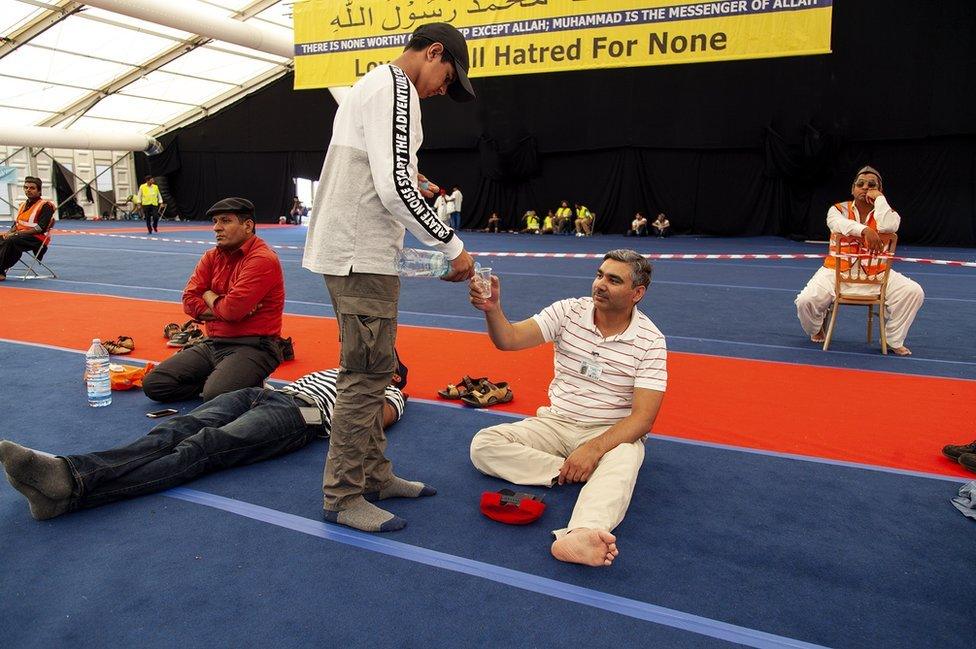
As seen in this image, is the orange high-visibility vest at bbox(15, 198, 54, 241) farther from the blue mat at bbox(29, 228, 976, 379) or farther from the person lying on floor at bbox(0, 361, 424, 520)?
the person lying on floor at bbox(0, 361, 424, 520)

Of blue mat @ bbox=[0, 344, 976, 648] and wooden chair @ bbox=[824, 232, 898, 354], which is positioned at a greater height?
wooden chair @ bbox=[824, 232, 898, 354]

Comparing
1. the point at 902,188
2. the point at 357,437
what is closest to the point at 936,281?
the point at 902,188

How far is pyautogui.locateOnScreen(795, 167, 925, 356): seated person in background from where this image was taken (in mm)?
5324

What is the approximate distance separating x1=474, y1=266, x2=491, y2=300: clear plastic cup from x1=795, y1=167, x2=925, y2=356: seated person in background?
3.76 m

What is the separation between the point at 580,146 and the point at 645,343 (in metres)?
18.9

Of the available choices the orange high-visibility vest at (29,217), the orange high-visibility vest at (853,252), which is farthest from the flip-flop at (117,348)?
the orange high-visibility vest at (853,252)

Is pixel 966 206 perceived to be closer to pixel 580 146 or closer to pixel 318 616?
pixel 580 146

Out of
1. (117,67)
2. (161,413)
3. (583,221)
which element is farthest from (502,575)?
(117,67)

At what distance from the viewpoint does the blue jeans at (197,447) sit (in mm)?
2576

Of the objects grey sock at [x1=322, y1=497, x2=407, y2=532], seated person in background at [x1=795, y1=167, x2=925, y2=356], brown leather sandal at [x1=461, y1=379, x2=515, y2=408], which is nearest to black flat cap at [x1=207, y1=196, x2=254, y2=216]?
brown leather sandal at [x1=461, y1=379, x2=515, y2=408]

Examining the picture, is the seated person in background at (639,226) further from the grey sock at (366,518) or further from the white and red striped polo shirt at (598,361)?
the grey sock at (366,518)

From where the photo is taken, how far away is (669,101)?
19344 millimetres

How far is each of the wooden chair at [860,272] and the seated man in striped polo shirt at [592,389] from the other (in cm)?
323

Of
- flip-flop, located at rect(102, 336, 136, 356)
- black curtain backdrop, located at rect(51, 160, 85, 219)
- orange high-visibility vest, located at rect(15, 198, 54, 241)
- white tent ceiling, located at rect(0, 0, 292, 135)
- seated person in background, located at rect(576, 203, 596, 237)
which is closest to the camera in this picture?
flip-flop, located at rect(102, 336, 136, 356)
